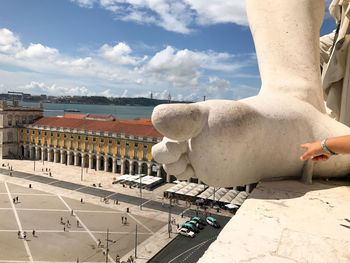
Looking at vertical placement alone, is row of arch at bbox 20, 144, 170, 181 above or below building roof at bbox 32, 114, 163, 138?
below

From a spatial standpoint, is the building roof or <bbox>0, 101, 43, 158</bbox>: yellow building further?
<bbox>0, 101, 43, 158</bbox>: yellow building

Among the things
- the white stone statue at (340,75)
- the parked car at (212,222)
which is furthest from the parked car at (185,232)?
the white stone statue at (340,75)

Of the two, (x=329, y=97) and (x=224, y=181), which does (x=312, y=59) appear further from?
(x=224, y=181)

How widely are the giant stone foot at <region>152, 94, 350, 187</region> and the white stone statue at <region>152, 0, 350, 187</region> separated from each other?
1 centimetres

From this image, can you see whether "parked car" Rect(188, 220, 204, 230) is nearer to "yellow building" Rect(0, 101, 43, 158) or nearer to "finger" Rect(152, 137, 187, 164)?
"finger" Rect(152, 137, 187, 164)

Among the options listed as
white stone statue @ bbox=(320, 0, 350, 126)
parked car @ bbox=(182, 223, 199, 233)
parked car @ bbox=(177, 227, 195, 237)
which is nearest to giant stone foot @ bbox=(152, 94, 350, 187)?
white stone statue @ bbox=(320, 0, 350, 126)

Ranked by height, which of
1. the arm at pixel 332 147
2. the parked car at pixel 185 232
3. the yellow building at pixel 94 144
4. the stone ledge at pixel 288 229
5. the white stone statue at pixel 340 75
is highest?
the white stone statue at pixel 340 75

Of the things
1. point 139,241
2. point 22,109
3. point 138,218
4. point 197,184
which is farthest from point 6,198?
point 22,109

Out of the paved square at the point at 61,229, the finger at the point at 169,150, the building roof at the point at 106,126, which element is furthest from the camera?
the building roof at the point at 106,126

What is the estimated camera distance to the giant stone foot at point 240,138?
4.02m

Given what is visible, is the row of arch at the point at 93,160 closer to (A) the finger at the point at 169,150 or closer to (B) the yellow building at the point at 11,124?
(B) the yellow building at the point at 11,124

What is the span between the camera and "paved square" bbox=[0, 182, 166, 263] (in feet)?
72.2

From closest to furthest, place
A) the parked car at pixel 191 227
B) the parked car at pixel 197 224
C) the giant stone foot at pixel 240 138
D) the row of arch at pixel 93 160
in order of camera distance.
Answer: the giant stone foot at pixel 240 138 → the parked car at pixel 191 227 → the parked car at pixel 197 224 → the row of arch at pixel 93 160

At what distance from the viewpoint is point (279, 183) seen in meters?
4.82
